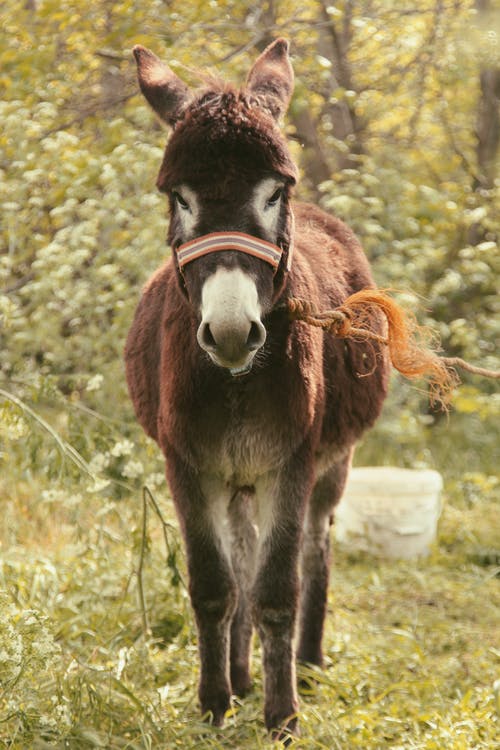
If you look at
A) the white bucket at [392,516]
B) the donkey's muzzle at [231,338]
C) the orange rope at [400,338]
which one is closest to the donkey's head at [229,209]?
the donkey's muzzle at [231,338]

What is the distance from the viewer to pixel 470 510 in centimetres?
659

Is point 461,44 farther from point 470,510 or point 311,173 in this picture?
point 470,510

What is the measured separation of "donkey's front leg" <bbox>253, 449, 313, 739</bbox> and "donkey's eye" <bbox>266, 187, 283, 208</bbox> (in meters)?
0.93

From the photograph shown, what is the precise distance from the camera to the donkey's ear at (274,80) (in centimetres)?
287

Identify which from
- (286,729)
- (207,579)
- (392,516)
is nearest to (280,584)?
(207,579)

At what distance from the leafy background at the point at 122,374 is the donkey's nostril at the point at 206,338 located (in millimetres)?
1024

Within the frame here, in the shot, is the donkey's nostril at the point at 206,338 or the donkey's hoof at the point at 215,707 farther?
the donkey's hoof at the point at 215,707

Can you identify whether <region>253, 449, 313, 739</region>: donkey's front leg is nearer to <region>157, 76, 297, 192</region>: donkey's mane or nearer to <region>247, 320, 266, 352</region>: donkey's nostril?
<region>247, 320, 266, 352</region>: donkey's nostril

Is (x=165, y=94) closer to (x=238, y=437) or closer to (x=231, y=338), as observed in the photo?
(x=231, y=338)

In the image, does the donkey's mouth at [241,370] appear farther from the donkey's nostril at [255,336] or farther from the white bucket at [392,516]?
the white bucket at [392,516]

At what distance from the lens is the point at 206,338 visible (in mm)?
2434

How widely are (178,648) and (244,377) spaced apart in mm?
1768

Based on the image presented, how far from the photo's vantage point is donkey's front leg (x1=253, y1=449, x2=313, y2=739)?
3.07 meters

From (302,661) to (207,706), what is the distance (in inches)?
28.6
